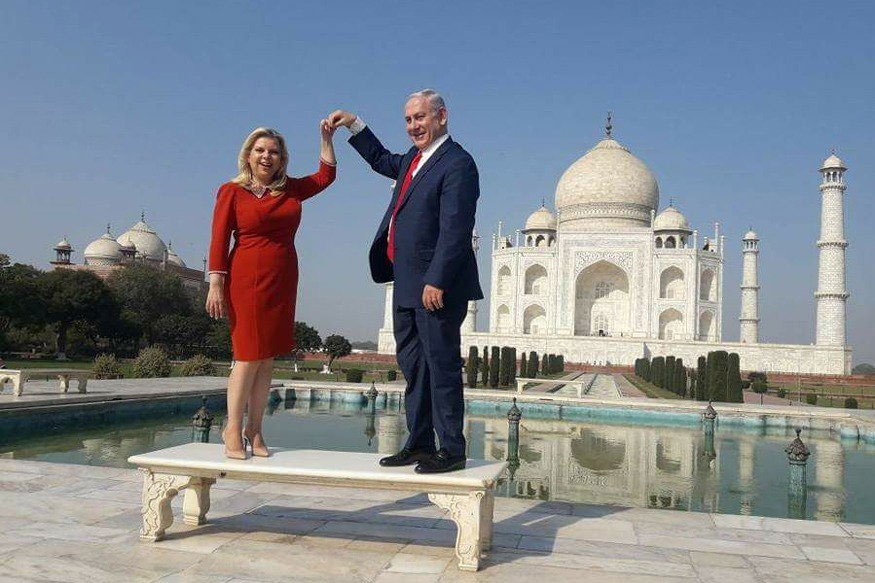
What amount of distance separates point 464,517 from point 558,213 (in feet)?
124

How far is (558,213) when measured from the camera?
39.6 meters

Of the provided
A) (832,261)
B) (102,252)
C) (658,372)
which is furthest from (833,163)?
(102,252)

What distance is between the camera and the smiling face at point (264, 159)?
3354 millimetres

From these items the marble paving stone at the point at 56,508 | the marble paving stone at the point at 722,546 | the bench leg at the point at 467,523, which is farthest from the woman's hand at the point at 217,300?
the marble paving stone at the point at 722,546

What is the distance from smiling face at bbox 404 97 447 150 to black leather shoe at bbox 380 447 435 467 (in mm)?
1392

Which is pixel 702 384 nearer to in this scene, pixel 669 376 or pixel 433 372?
pixel 669 376

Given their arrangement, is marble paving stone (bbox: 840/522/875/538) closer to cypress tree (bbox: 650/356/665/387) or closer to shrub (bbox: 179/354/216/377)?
shrub (bbox: 179/354/216/377)

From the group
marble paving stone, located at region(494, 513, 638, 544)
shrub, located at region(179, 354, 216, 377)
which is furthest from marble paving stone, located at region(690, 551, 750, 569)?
shrub, located at region(179, 354, 216, 377)

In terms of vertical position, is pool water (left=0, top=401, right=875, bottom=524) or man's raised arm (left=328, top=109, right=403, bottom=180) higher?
man's raised arm (left=328, top=109, right=403, bottom=180)

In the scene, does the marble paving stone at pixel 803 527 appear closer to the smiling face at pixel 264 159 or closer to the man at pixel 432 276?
the man at pixel 432 276

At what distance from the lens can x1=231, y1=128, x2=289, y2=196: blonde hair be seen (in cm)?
337

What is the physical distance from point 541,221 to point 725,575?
37999 mm

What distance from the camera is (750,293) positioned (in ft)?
121

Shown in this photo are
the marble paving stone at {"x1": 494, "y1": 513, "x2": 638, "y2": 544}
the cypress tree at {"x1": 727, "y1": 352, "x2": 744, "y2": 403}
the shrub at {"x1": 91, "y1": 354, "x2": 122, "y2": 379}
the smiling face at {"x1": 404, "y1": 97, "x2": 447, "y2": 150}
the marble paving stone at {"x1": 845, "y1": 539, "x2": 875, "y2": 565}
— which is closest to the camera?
the marble paving stone at {"x1": 845, "y1": 539, "x2": 875, "y2": 565}
